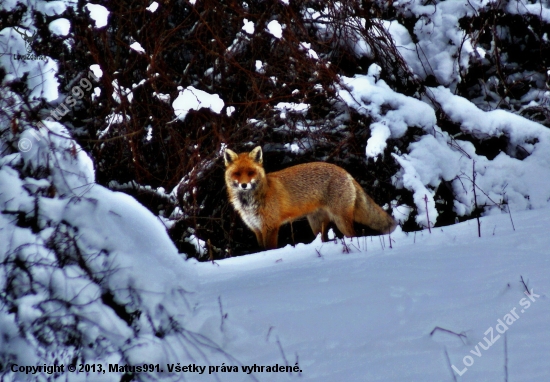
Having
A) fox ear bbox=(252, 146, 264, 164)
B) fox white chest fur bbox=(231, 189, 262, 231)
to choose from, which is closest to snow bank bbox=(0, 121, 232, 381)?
fox ear bbox=(252, 146, 264, 164)

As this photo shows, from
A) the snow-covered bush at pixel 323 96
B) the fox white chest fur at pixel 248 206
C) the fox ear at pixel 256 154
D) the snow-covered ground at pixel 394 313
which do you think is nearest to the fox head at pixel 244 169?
the fox ear at pixel 256 154

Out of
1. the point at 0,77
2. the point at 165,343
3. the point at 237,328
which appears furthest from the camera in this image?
the point at 0,77

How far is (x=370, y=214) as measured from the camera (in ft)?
28.9

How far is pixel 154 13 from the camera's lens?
8.65 m

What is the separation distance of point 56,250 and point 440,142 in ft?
21.4

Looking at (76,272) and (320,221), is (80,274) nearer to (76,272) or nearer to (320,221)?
(76,272)

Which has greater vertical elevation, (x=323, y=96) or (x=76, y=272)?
(x=323, y=96)

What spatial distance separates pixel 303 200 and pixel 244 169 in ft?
3.76

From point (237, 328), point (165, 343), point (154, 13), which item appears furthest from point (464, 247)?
point (154, 13)

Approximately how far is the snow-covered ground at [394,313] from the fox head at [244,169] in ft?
10.8

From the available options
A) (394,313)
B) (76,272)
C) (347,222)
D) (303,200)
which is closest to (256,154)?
(303,200)

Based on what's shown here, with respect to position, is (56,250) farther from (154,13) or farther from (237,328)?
(154,13)

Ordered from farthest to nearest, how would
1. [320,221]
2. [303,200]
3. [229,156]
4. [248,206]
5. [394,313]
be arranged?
[320,221], [303,200], [248,206], [229,156], [394,313]

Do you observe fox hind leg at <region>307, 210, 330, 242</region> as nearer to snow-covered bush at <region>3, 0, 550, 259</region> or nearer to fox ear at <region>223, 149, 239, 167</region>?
snow-covered bush at <region>3, 0, 550, 259</region>
